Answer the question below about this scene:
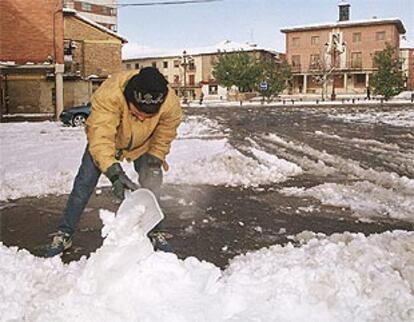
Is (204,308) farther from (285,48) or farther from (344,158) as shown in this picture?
(285,48)

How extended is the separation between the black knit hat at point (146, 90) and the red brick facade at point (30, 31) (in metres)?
25.6

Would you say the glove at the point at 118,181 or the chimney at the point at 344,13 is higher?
the chimney at the point at 344,13

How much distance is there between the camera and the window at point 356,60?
64.9 meters

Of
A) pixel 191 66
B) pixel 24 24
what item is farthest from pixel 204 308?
pixel 191 66

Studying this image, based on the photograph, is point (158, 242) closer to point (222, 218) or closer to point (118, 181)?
point (118, 181)

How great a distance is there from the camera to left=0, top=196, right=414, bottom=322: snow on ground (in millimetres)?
2848

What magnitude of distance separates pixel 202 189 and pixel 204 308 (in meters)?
4.35

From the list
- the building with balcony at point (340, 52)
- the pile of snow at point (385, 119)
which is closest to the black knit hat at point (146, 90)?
the pile of snow at point (385, 119)

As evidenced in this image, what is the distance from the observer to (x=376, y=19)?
214 feet

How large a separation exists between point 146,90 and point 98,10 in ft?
213

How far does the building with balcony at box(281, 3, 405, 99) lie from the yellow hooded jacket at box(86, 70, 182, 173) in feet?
197

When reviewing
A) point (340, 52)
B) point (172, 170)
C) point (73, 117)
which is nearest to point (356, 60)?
point (340, 52)

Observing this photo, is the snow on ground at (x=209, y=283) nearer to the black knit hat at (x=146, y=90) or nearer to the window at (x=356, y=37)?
the black knit hat at (x=146, y=90)

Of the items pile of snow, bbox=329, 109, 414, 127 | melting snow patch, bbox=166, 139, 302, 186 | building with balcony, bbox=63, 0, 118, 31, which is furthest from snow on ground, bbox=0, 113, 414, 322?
building with balcony, bbox=63, 0, 118, 31
